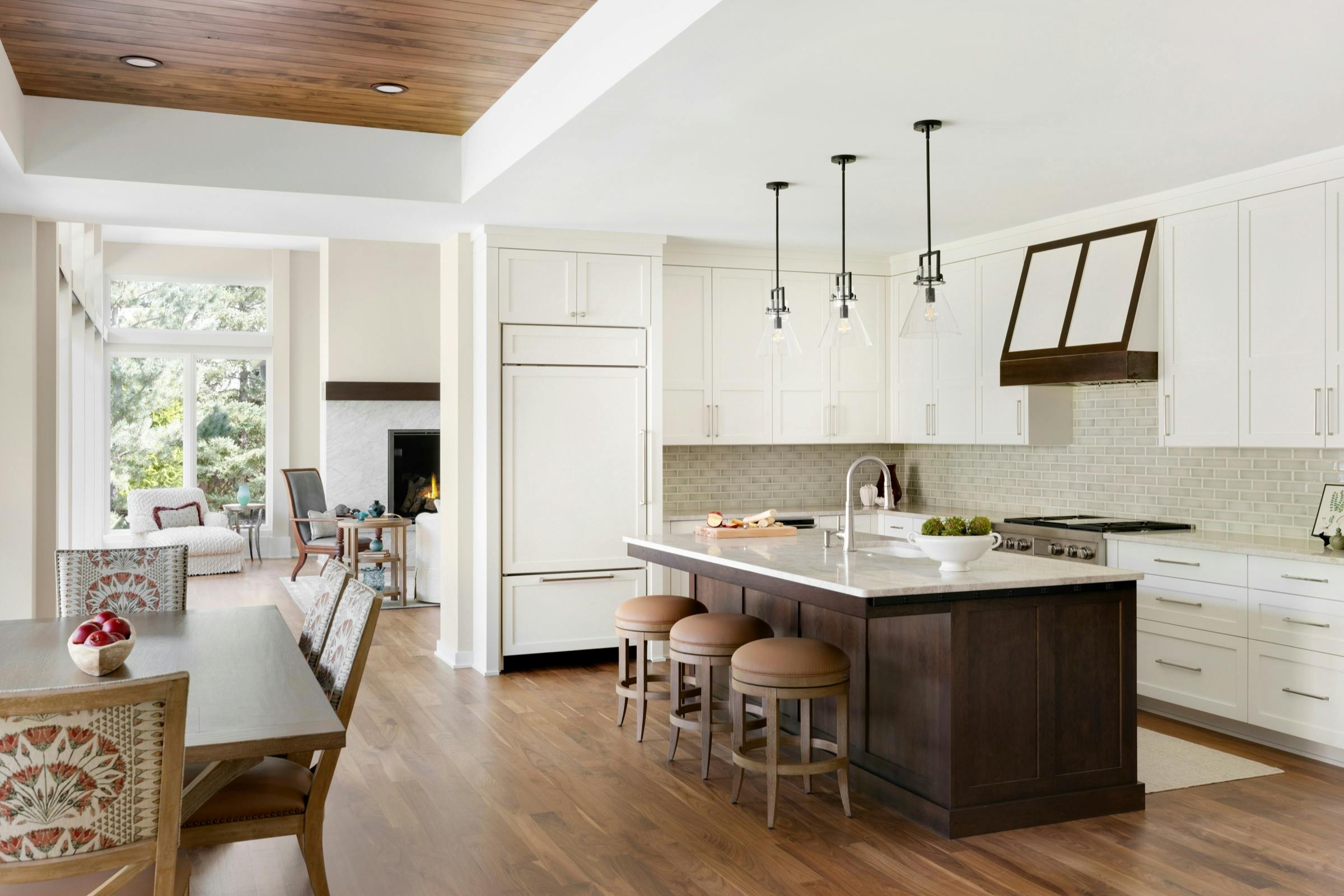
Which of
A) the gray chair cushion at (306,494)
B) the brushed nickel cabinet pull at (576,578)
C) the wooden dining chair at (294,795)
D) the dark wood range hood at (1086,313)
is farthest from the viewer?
the gray chair cushion at (306,494)

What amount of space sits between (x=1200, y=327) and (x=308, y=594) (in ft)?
23.1


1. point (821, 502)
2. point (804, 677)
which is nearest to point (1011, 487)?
point (821, 502)

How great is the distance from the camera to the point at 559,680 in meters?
5.87

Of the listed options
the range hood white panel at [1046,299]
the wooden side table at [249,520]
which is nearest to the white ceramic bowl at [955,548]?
the range hood white panel at [1046,299]

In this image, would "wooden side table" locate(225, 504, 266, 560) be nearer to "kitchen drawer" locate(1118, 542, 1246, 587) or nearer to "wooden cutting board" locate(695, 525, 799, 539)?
"wooden cutting board" locate(695, 525, 799, 539)

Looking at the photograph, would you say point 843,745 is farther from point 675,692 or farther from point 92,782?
point 92,782

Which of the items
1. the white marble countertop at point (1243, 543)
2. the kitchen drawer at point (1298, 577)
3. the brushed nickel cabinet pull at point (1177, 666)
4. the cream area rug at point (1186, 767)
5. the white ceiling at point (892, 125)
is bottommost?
the cream area rug at point (1186, 767)

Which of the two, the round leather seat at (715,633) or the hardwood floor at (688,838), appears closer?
the hardwood floor at (688,838)

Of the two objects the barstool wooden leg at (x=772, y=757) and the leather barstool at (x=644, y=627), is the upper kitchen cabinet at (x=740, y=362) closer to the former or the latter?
the leather barstool at (x=644, y=627)

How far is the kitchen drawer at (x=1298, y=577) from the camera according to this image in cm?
419

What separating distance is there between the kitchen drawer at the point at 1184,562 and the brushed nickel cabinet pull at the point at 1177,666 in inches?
15.5

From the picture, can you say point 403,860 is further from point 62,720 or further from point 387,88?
point 387,88

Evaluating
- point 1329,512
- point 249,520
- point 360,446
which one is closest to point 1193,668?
point 1329,512

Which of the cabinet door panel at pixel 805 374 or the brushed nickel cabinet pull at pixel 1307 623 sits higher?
the cabinet door panel at pixel 805 374
